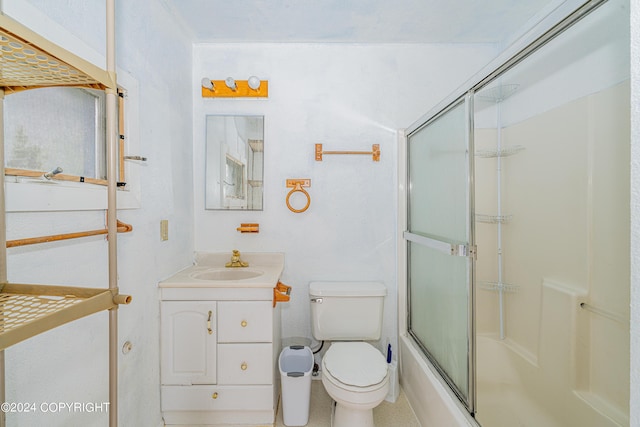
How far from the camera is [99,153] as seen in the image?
122 centimetres

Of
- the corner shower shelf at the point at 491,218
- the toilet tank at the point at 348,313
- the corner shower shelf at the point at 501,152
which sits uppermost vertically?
the corner shower shelf at the point at 501,152

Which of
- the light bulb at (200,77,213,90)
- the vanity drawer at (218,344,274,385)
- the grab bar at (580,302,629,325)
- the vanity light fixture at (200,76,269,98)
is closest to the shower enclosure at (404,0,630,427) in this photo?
the grab bar at (580,302,629,325)

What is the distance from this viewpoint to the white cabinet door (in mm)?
1513

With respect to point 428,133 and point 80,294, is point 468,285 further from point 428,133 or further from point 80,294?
point 80,294

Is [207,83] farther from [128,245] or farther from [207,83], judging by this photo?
[128,245]

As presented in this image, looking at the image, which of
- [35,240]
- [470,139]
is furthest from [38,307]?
[470,139]

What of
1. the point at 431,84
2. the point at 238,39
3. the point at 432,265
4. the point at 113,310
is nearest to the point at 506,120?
the point at 431,84

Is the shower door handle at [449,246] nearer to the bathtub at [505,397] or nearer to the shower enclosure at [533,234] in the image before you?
the shower enclosure at [533,234]

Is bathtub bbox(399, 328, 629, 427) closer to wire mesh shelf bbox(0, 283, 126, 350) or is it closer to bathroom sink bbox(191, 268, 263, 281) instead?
bathroom sink bbox(191, 268, 263, 281)

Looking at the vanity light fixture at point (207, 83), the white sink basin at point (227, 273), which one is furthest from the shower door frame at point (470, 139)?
the vanity light fixture at point (207, 83)

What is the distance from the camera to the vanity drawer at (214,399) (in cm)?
152

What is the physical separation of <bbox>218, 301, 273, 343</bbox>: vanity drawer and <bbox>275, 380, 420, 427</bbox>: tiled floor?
0.55m

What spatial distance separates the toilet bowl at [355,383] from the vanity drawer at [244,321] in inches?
14.9

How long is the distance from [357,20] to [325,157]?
86 centimetres
